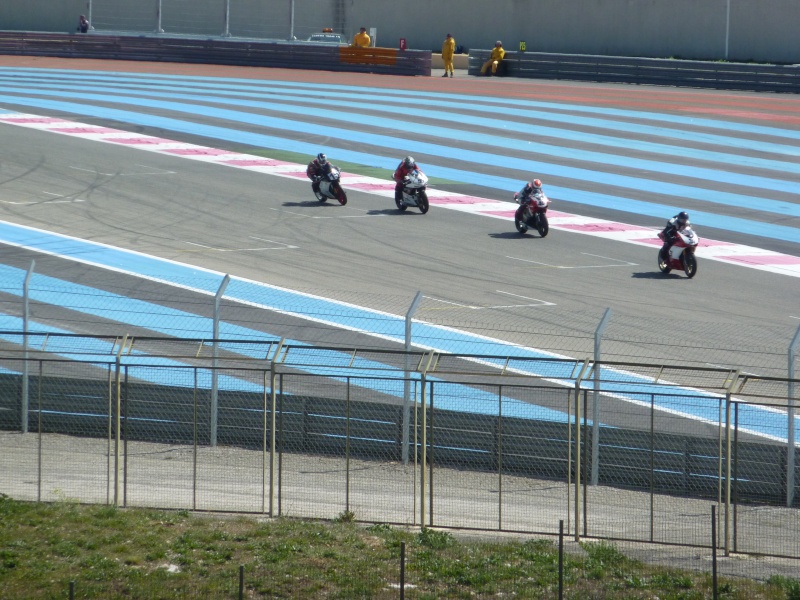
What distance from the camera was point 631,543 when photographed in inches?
428

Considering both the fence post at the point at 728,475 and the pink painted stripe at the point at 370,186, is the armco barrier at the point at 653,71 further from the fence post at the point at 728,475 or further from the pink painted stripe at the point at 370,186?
the fence post at the point at 728,475

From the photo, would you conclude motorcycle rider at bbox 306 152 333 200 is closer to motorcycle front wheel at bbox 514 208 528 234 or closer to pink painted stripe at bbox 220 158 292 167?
motorcycle front wheel at bbox 514 208 528 234

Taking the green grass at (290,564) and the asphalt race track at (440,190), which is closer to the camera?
the green grass at (290,564)

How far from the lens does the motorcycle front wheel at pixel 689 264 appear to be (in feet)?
69.9

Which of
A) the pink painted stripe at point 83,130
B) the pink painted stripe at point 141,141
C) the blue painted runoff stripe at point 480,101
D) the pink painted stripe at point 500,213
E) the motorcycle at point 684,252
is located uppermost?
the blue painted runoff stripe at point 480,101

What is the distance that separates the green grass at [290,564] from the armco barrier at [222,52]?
40.8 m

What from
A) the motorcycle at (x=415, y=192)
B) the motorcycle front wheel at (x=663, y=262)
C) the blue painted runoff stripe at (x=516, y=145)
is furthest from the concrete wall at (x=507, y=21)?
the motorcycle front wheel at (x=663, y=262)

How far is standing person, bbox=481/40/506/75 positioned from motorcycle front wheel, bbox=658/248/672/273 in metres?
30.4

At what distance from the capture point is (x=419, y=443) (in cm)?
1300

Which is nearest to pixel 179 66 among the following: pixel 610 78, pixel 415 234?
pixel 610 78

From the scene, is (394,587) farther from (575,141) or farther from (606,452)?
(575,141)

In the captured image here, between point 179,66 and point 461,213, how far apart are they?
88.1ft

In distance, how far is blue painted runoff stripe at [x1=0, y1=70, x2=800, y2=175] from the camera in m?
34.3

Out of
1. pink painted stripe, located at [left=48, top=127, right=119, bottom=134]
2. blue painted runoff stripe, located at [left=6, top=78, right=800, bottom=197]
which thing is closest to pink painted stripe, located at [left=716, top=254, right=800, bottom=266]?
blue painted runoff stripe, located at [left=6, top=78, right=800, bottom=197]
